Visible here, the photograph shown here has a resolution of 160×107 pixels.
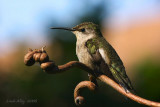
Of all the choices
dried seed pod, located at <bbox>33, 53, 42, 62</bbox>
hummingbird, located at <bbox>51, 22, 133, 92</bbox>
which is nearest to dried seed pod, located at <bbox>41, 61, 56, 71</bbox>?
dried seed pod, located at <bbox>33, 53, 42, 62</bbox>

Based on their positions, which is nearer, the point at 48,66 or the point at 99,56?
the point at 48,66

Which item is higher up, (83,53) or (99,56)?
(83,53)

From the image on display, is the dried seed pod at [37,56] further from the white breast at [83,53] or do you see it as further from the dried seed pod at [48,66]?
the white breast at [83,53]

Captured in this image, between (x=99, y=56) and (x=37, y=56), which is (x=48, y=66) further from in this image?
(x=99, y=56)

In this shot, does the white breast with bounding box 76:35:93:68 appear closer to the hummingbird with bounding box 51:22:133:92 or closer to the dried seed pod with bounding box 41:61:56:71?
the hummingbird with bounding box 51:22:133:92

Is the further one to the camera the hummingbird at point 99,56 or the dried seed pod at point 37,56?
the hummingbird at point 99,56

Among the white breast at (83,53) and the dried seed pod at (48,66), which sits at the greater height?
the white breast at (83,53)

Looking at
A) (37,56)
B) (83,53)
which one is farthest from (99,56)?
(37,56)

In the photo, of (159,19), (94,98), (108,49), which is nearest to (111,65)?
(108,49)

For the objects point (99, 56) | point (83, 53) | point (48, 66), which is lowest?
point (48, 66)

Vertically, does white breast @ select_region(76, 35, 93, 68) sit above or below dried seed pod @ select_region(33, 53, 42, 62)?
above

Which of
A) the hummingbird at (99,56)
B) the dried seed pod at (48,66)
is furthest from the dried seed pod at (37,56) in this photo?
the hummingbird at (99,56)
